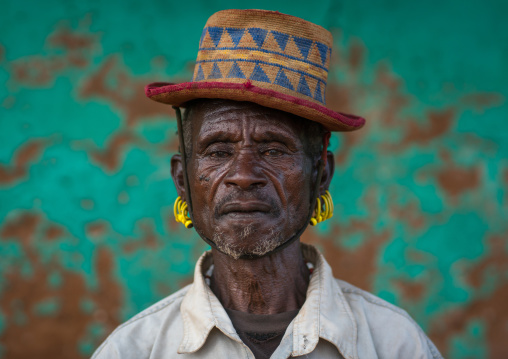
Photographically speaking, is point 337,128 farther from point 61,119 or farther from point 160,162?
→ point 61,119

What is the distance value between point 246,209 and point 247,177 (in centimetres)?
14

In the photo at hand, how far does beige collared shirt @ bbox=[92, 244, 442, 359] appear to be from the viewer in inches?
93.2

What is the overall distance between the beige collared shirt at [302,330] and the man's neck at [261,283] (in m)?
0.11

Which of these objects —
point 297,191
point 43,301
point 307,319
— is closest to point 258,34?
point 297,191

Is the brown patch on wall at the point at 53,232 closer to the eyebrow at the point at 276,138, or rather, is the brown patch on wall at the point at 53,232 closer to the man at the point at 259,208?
the man at the point at 259,208

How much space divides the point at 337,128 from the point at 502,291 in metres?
1.92

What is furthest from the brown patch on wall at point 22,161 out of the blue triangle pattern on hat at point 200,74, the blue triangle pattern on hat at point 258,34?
the blue triangle pattern on hat at point 258,34

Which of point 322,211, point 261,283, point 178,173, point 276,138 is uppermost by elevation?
point 276,138

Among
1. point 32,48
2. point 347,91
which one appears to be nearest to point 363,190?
point 347,91

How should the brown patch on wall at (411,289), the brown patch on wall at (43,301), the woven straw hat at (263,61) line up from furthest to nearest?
1. the brown patch on wall at (411,289)
2. the brown patch on wall at (43,301)
3. the woven straw hat at (263,61)

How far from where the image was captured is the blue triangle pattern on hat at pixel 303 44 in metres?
2.44

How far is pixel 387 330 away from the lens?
255 cm

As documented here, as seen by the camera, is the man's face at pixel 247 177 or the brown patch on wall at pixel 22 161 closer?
the man's face at pixel 247 177

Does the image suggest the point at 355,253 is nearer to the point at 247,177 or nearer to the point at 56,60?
the point at 247,177
